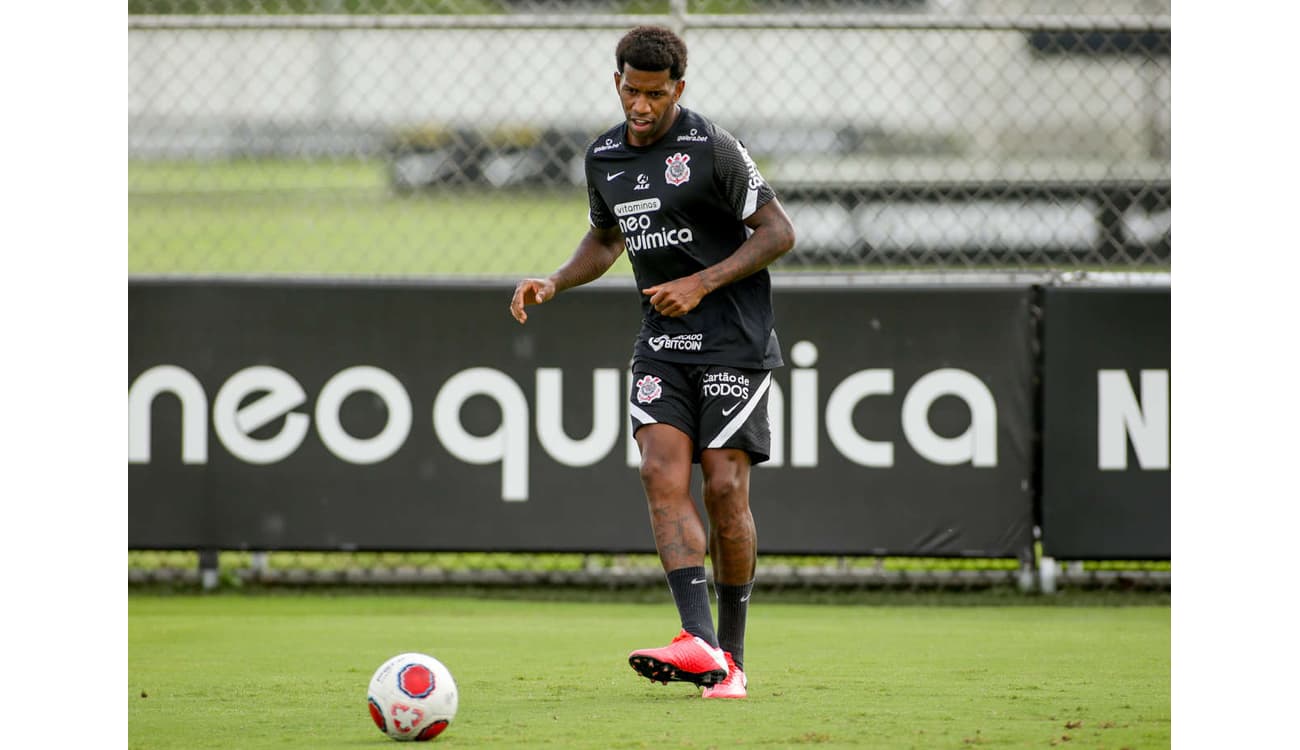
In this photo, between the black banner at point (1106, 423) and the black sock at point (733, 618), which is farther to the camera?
the black banner at point (1106, 423)

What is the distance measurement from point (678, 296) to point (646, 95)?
2.06ft

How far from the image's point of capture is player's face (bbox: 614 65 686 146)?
182 inches

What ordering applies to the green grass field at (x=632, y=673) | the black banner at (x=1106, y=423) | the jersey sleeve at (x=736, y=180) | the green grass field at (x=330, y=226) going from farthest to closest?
the green grass field at (x=330, y=226) → the black banner at (x=1106, y=423) → the jersey sleeve at (x=736, y=180) → the green grass field at (x=632, y=673)

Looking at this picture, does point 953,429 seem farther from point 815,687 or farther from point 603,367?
point 815,687

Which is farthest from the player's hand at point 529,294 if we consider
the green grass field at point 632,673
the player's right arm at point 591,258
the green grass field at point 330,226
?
the green grass field at point 330,226

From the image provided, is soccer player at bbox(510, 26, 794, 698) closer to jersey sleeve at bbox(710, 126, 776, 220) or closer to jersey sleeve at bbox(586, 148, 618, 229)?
jersey sleeve at bbox(710, 126, 776, 220)

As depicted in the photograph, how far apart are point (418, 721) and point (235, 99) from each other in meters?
5.55

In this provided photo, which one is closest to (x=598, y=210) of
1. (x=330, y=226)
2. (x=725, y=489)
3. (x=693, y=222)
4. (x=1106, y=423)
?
(x=693, y=222)

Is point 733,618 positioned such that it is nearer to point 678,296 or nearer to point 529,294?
point 678,296

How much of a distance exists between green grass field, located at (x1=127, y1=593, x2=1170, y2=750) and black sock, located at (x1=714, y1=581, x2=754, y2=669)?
154 mm

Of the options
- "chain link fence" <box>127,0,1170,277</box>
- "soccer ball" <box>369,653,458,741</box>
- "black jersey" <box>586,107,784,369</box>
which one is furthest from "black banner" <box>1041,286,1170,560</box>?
"soccer ball" <box>369,653,458,741</box>

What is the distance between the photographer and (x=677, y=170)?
188 inches

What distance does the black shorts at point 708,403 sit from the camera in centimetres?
478

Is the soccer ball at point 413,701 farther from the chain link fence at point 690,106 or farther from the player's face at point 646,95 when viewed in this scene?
the chain link fence at point 690,106
